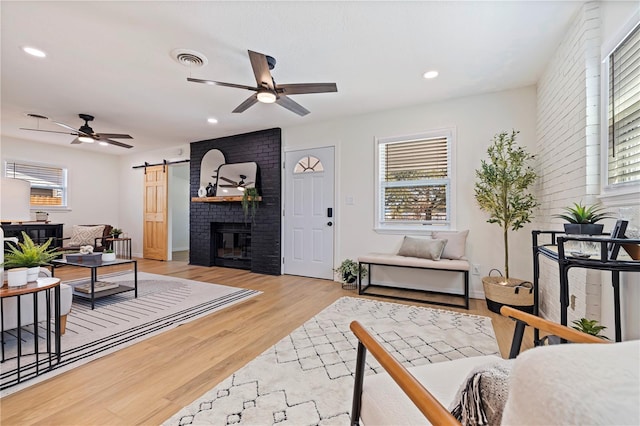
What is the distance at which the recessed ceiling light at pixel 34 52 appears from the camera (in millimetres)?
2520

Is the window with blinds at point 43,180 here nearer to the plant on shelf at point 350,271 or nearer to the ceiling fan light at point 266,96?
the ceiling fan light at point 266,96

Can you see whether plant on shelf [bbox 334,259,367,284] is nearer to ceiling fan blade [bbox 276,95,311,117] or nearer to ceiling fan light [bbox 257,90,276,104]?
ceiling fan blade [bbox 276,95,311,117]

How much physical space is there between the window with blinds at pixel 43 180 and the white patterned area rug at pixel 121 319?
323 cm

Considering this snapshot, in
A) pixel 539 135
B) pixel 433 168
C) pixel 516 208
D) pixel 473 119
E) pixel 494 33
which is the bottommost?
pixel 516 208

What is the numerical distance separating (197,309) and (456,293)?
10.3 ft

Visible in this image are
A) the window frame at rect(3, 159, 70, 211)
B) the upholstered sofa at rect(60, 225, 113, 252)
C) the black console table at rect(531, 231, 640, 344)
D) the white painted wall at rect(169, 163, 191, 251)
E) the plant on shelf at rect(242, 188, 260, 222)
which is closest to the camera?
the black console table at rect(531, 231, 640, 344)

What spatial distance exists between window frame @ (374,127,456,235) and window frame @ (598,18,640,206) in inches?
69.2

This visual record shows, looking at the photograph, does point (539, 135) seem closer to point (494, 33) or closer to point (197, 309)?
point (494, 33)

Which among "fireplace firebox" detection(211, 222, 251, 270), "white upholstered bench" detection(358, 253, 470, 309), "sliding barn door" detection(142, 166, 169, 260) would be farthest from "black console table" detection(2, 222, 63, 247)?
"white upholstered bench" detection(358, 253, 470, 309)

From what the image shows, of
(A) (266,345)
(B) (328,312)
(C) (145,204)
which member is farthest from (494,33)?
(C) (145,204)

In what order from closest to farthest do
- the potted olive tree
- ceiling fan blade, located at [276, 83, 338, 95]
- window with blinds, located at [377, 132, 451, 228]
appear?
1. ceiling fan blade, located at [276, 83, 338, 95]
2. the potted olive tree
3. window with blinds, located at [377, 132, 451, 228]

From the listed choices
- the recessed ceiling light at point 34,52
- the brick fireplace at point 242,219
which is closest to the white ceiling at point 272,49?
the recessed ceiling light at point 34,52

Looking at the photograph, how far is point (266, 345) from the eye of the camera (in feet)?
7.32

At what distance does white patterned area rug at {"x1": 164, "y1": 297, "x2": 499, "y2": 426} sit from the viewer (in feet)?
4.80
